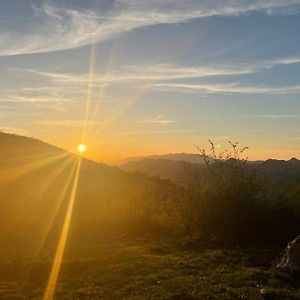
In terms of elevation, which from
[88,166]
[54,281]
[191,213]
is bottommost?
[54,281]

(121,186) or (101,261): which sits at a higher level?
(121,186)

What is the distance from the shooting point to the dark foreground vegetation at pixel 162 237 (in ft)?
54.6

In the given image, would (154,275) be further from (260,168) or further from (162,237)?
(260,168)

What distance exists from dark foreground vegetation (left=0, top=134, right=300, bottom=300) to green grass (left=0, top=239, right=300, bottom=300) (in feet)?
0.12

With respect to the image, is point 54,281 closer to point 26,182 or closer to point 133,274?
point 133,274

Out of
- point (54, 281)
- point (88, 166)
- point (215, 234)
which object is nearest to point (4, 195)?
point (215, 234)

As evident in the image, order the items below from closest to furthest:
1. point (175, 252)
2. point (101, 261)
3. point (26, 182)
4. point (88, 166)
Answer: point (101, 261) < point (175, 252) < point (26, 182) < point (88, 166)

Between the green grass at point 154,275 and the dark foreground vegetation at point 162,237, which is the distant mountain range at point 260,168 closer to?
the dark foreground vegetation at point 162,237

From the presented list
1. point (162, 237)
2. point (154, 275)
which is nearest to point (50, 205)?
point (162, 237)

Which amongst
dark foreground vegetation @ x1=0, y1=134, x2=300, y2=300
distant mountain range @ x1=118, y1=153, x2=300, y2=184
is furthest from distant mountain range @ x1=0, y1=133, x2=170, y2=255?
distant mountain range @ x1=118, y1=153, x2=300, y2=184

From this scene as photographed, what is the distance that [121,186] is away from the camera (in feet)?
134

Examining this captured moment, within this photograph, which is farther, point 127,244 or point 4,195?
point 4,195

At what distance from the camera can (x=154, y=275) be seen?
18.0 meters

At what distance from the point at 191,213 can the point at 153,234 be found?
2477 mm
